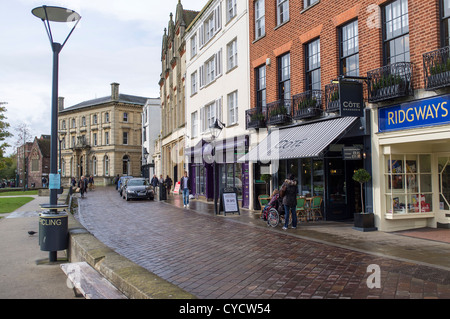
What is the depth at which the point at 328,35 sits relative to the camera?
42.0ft

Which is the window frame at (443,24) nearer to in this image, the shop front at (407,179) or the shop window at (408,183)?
the shop front at (407,179)

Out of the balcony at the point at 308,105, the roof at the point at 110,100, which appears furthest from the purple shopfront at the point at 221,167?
the roof at the point at 110,100

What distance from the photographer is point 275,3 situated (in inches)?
637

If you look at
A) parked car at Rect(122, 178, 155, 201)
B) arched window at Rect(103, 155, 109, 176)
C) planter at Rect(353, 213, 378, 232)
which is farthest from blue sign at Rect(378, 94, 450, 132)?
arched window at Rect(103, 155, 109, 176)

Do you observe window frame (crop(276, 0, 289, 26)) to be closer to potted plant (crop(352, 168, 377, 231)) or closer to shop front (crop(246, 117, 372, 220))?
shop front (crop(246, 117, 372, 220))

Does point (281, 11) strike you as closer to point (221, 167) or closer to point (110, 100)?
point (221, 167)

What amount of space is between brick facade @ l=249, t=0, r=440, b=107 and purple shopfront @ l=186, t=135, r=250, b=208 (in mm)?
2730

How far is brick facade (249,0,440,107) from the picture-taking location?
373 inches

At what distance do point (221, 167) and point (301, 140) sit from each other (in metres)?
9.51

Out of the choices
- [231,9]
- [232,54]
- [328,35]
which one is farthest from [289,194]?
[231,9]

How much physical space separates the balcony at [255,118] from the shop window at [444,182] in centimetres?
731

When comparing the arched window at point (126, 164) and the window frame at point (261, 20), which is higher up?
the window frame at point (261, 20)

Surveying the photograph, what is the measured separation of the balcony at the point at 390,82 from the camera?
9.60m
